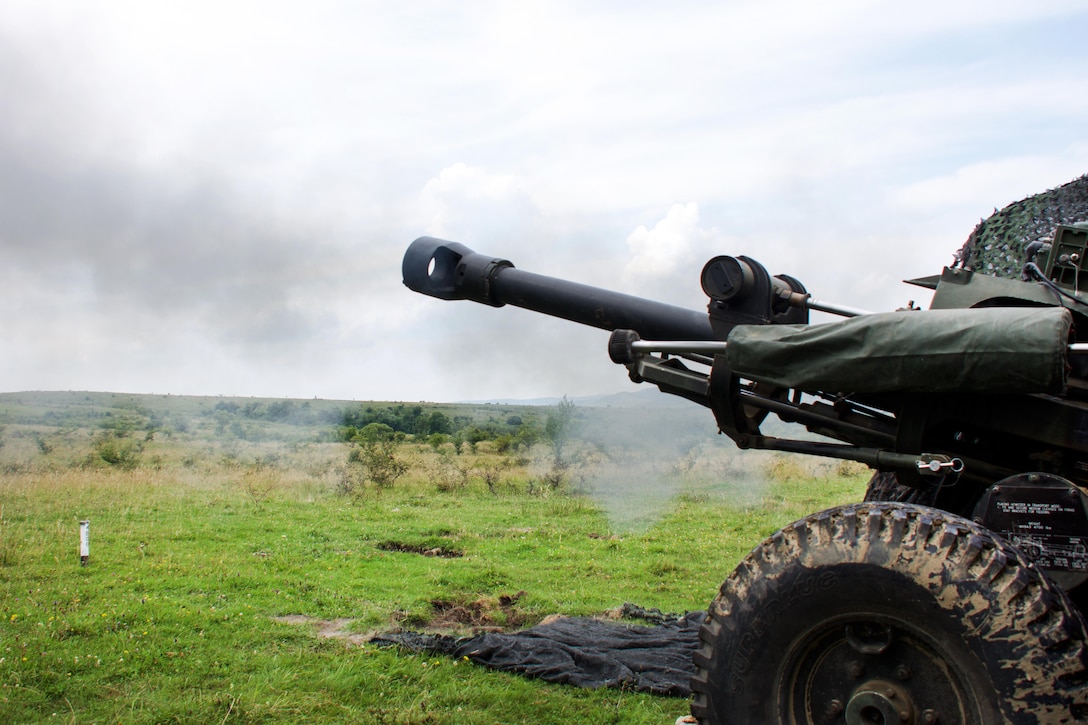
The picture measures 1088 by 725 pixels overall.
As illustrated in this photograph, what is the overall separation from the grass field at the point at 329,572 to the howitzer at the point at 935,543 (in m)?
2.46

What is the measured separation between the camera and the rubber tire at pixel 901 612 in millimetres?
3268

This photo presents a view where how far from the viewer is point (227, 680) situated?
6668 millimetres

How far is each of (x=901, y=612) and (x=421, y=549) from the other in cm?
977

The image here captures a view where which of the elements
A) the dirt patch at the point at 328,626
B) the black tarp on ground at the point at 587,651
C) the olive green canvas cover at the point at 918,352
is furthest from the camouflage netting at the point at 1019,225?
the dirt patch at the point at 328,626

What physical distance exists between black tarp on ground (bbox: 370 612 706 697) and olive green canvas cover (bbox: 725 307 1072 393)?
3114mm

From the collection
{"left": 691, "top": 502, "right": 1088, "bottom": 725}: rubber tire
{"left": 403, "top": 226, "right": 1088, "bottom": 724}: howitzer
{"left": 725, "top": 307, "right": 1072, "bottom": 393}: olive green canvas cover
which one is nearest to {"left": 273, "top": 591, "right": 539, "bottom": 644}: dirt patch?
{"left": 403, "top": 226, "right": 1088, "bottom": 724}: howitzer

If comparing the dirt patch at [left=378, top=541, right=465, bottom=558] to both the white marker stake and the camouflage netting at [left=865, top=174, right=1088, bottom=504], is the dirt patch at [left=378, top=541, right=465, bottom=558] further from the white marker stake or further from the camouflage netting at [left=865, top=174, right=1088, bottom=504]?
the camouflage netting at [left=865, top=174, right=1088, bottom=504]

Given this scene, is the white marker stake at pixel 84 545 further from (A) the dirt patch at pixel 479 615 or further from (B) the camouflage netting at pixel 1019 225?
(B) the camouflage netting at pixel 1019 225

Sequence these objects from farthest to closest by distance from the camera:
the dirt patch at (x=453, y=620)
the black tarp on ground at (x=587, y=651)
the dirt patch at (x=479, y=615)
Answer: the dirt patch at (x=479, y=615)
the dirt patch at (x=453, y=620)
the black tarp on ground at (x=587, y=651)

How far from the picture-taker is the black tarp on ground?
6691mm

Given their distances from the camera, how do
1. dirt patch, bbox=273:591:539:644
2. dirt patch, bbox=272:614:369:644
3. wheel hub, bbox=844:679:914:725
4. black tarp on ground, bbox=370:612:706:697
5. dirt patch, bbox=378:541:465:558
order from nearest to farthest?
wheel hub, bbox=844:679:914:725, black tarp on ground, bbox=370:612:706:697, dirt patch, bbox=272:614:369:644, dirt patch, bbox=273:591:539:644, dirt patch, bbox=378:541:465:558

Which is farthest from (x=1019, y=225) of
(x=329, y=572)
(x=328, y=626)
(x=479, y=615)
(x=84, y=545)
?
(x=84, y=545)

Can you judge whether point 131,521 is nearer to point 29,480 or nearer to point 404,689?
Result: point 29,480

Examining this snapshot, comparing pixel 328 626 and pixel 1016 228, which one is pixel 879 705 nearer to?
pixel 1016 228
